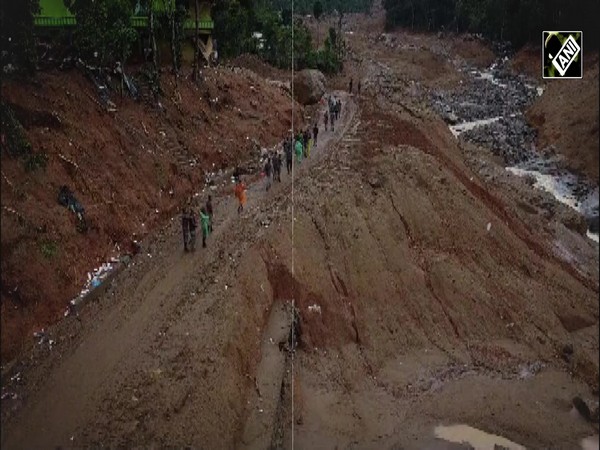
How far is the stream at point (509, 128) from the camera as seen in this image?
1084 centimetres

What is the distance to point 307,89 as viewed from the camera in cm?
2658

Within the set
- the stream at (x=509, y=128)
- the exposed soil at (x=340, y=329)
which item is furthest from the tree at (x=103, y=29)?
the stream at (x=509, y=128)

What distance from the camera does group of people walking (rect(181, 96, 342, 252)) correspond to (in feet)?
45.6

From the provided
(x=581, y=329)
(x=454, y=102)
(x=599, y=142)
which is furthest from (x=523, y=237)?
(x=454, y=102)

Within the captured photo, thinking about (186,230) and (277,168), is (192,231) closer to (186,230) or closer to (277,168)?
(186,230)

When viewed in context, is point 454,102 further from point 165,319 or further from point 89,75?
point 165,319

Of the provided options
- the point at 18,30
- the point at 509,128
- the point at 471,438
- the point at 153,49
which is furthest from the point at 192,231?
the point at 509,128

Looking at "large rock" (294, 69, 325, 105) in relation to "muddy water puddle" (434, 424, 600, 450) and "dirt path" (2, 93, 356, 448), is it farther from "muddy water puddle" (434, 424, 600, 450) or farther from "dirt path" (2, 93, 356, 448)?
"muddy water puddle" (434, 424, 600, 450)

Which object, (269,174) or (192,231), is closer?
(192,231)

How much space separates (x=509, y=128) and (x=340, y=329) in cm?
1597

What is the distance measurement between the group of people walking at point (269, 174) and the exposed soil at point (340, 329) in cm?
34

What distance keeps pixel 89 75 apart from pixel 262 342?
7547 millimetres

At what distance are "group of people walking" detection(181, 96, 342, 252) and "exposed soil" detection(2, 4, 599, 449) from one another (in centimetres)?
34

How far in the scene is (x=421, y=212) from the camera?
16547mm
